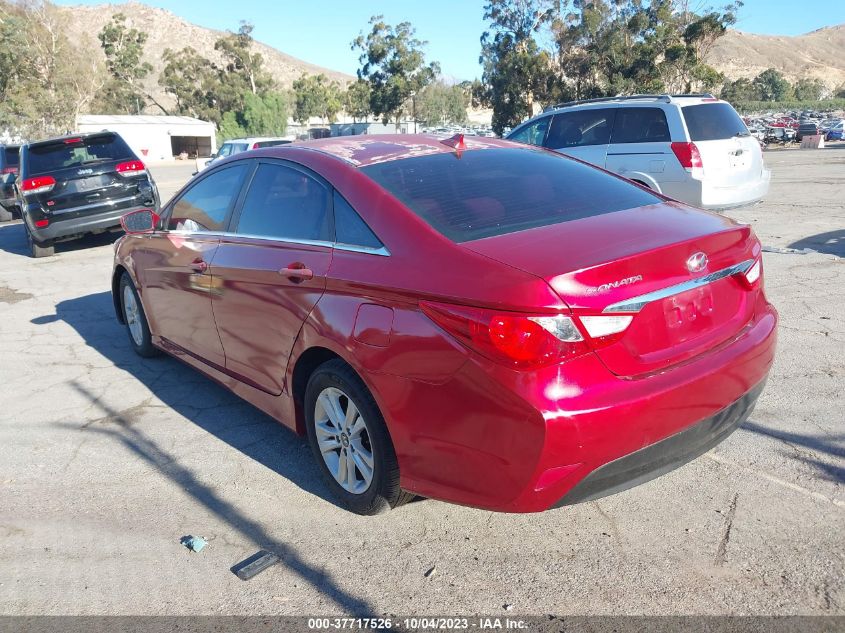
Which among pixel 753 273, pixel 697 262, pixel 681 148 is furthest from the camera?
pixel 681 148

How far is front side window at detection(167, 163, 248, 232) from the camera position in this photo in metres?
4.46

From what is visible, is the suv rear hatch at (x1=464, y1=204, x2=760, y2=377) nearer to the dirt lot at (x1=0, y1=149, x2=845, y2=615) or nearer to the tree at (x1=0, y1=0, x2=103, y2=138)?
the dirt lot at (x1=0, y1=149, x2=845, y2=615)

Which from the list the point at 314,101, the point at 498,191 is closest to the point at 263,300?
the point at 498,191

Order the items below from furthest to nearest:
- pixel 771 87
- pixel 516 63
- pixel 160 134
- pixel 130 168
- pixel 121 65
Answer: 1. pixel 771 87
2. pixel 121 65
3. pixel 160 134
4. pixel 516 63
5. pixel 130 168

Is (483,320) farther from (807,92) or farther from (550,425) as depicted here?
(807,92)

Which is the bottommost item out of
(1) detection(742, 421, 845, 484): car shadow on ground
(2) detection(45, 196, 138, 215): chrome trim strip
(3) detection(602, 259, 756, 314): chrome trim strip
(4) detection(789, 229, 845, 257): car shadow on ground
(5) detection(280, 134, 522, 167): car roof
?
(1) detection(742, 421, 845, 484): car shadow on ground

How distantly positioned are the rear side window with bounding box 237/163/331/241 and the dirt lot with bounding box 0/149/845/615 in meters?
1.28

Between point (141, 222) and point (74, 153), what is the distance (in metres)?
7.22

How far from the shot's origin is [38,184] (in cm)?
1109

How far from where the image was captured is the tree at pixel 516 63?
48.5 meters

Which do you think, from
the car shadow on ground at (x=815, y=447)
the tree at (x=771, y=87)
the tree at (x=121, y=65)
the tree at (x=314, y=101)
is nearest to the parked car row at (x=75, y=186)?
the car shadow on ground at (x=815, y=447)

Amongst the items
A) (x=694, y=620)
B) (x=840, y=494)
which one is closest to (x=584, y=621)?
(x=694, y=620)

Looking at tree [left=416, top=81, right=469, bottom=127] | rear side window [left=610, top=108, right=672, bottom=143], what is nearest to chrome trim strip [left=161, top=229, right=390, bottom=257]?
rear side window [left=610, top=108, right=672, bottom=143]

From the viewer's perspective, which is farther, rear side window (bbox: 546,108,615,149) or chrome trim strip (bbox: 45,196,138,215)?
chrome trim strip (bbox: 45,196,138,215)
